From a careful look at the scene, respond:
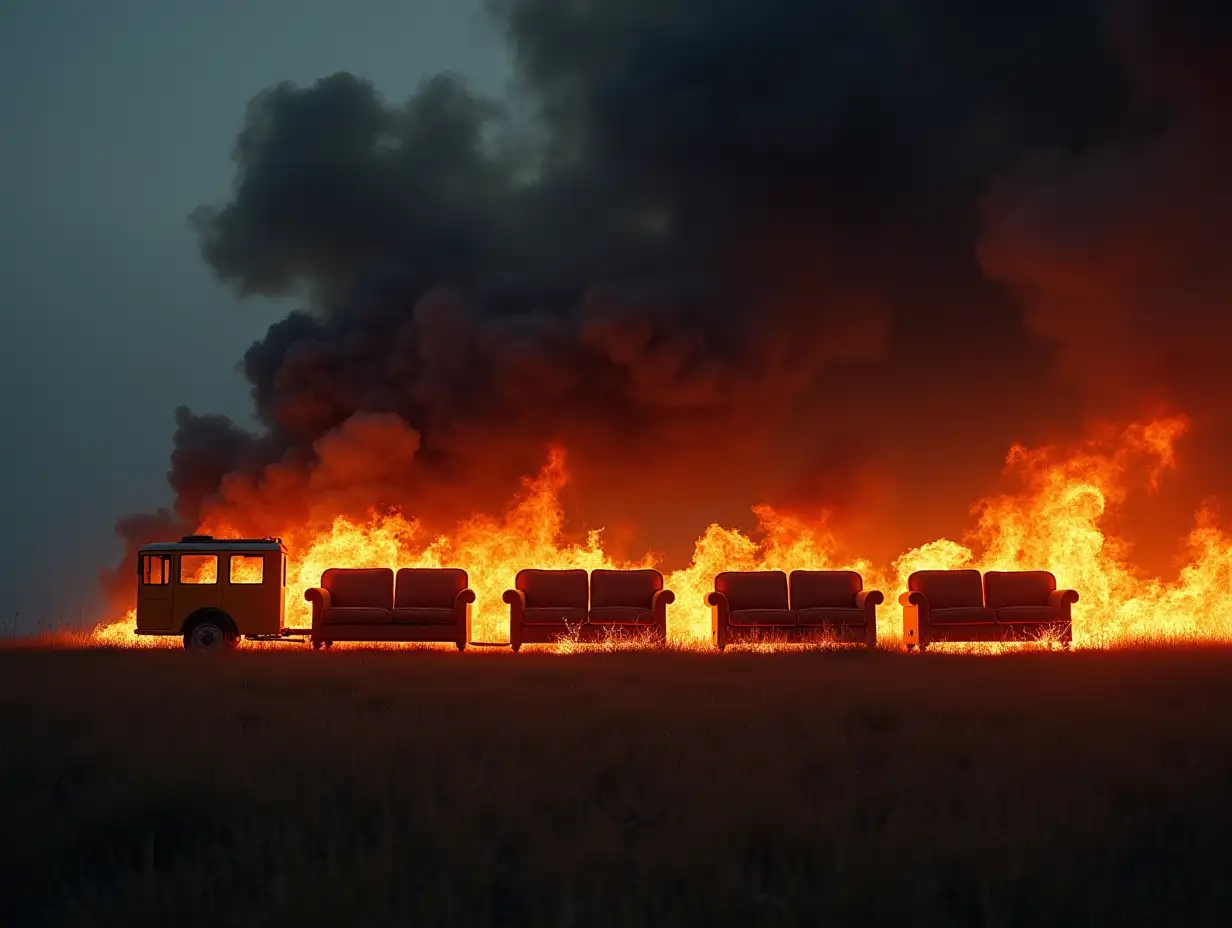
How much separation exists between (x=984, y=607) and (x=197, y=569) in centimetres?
941

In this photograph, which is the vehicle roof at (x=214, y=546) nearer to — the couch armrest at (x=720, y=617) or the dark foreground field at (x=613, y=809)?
the couch armrest at (x=720, y=617)

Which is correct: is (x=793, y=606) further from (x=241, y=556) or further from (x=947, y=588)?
(x=241, y=556)

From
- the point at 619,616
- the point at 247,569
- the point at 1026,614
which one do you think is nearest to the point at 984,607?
the point at 1026,614

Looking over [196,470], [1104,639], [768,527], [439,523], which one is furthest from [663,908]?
[196,470]

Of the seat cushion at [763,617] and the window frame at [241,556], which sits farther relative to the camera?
the seat cushion at [763,617]

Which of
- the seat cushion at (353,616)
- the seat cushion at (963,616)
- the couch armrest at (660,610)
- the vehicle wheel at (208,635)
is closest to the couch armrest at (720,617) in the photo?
the couch armrest at (660,610)

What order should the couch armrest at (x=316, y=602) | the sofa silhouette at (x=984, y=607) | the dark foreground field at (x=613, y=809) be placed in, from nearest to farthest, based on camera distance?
the dark foreground field at (x=613, y=809), the couch armrest at (x=316, y=602), the sofa silhouette at (x=984, y=607)

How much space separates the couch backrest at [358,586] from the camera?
13406 mm

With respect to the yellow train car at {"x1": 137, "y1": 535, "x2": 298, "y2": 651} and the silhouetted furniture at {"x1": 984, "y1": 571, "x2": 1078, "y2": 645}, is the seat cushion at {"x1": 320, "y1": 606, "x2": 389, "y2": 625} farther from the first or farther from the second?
the silhouetted furniture at {"x1": 984, "y1": 571, "x2": 1078, "y2": 645}

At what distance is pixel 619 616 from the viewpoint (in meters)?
12.9

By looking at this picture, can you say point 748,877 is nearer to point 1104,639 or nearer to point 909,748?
point 909,748

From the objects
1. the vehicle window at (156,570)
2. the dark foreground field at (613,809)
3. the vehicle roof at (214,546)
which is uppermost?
the vehicle roof at (214,546)

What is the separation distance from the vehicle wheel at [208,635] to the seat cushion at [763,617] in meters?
5.88

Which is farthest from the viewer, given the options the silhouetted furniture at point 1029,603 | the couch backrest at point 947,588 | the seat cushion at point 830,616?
the couch backrest at point 947,588
